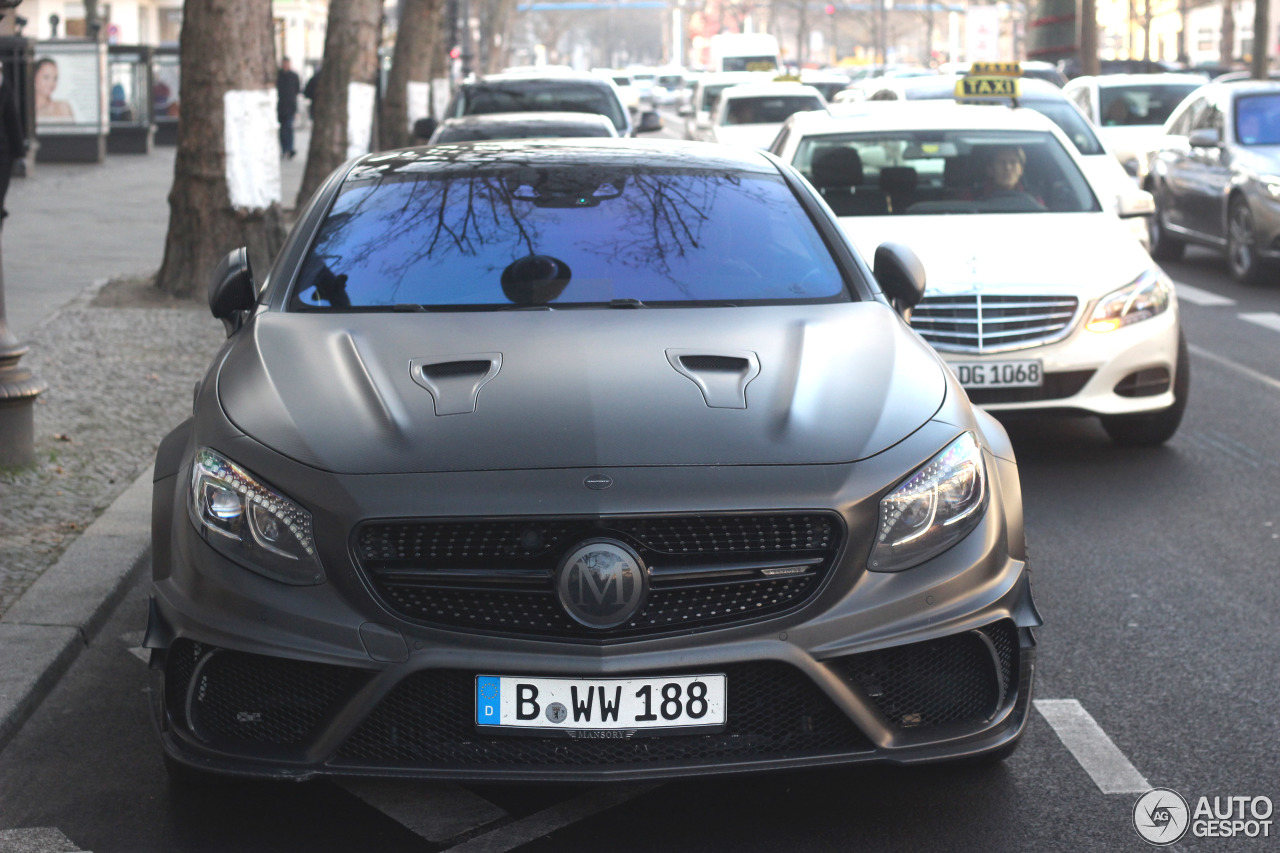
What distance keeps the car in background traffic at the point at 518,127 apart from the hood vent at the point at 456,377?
29.4 feet

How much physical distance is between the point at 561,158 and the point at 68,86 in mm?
24427

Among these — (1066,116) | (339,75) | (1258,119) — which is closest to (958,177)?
(1066,116)

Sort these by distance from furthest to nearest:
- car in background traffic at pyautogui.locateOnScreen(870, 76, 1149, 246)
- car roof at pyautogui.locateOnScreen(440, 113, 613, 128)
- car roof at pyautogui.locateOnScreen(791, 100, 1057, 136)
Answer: car roof at pyautogui.locateOnScreen(440, 113, 613, 128) < car in background traffic at pyautogui.locateOnScreen(870, 76, 1149, 246) < car roof at pyautogui.locateOnScreen(791, 100, 1057, 136)

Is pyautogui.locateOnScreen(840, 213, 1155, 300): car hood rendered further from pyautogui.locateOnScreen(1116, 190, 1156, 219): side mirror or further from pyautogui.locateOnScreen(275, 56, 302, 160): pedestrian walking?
pyautogui.locateOnScreen(275, 56, 302, 160): pedestrian walking

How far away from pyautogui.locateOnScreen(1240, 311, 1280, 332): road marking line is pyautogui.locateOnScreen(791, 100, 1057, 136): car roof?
359cm

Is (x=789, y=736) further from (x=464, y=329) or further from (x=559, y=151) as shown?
(x=559, y=151)

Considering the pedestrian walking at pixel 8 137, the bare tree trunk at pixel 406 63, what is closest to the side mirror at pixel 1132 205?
the pedestrian walking at pixel 8 137

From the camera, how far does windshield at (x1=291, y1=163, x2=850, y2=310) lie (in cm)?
471

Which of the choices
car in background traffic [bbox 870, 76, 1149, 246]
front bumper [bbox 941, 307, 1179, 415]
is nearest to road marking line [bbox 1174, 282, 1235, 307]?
car in background traffic [bbox 870, 76, 1149, 246]

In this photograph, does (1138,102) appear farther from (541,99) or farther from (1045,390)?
(1045,390)

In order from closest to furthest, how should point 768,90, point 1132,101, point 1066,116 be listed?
point 1066,116, point 1132,101, point 768,90

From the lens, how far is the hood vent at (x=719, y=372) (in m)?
3.84

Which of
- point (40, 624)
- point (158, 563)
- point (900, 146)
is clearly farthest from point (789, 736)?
point (900, 146)

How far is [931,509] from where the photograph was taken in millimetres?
3613
